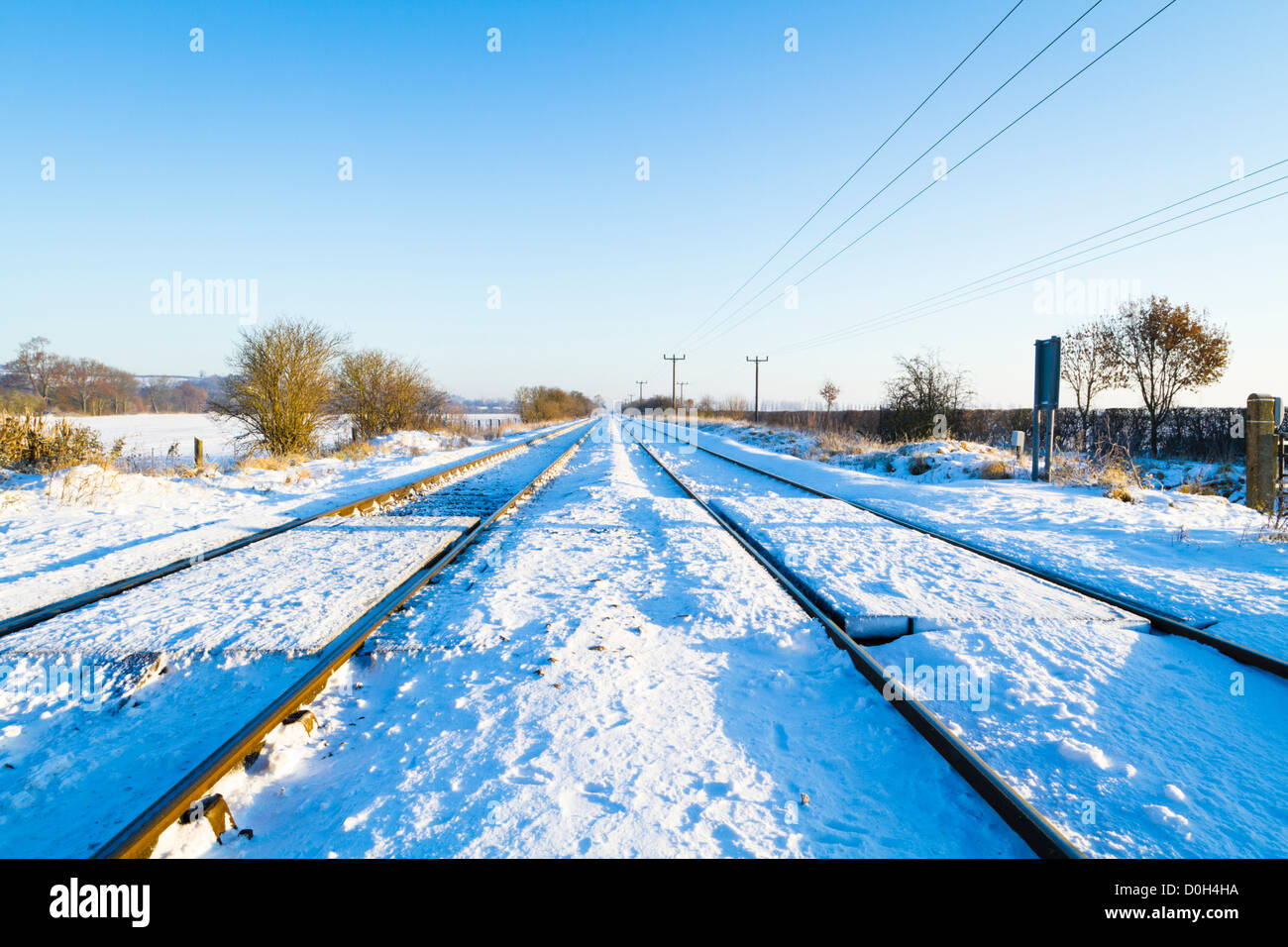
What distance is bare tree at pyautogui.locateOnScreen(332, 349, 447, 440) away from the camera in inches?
1006

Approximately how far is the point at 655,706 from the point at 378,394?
27.5 m

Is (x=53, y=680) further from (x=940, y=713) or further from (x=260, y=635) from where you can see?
(x=940, y=713)

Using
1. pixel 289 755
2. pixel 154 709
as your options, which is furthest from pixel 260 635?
pixel 289 755

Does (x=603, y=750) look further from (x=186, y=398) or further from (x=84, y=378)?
(x=186, y=398)

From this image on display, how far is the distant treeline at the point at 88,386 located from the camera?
5288 centimetres

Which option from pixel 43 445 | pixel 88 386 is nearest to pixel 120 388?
pixel 88 386

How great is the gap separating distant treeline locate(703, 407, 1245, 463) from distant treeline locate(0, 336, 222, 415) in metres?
37.1

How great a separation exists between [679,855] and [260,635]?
10.9 feet

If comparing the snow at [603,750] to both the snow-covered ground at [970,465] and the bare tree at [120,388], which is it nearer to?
the snow-covered ground at [970,465]

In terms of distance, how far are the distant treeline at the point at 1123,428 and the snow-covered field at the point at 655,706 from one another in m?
19.6

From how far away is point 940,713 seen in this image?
2.97 m

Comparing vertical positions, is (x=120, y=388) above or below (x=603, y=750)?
above

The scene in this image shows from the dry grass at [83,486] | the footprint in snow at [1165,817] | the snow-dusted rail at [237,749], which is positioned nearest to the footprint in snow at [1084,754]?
the footprint in snow at [1165,817]

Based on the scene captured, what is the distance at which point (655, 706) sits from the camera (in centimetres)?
304
